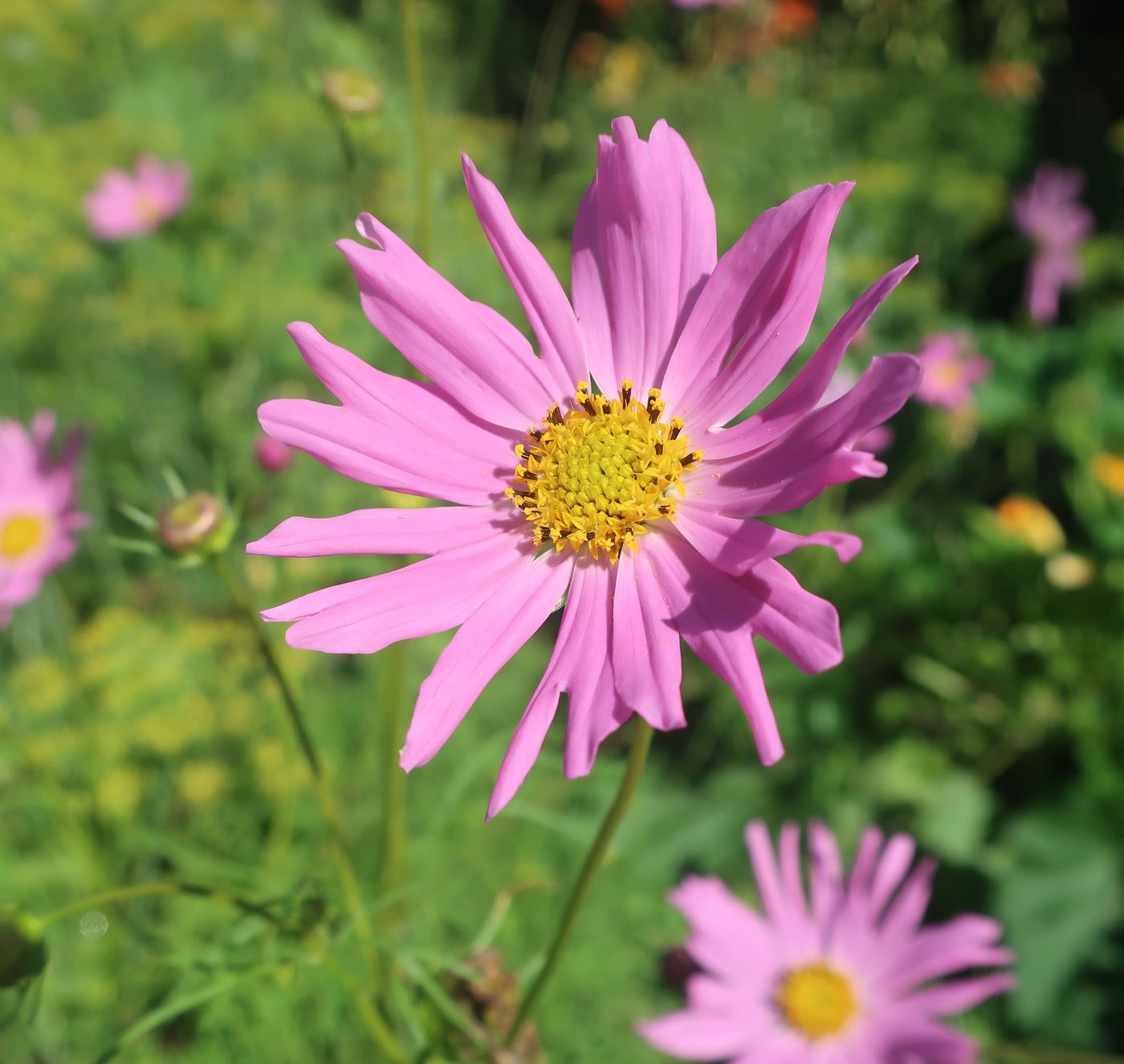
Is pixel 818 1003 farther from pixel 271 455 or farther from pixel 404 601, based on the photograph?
pixel 271 455

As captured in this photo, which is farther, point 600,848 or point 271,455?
point 271,455

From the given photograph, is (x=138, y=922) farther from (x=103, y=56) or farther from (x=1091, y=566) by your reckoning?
(x=103, y=56)

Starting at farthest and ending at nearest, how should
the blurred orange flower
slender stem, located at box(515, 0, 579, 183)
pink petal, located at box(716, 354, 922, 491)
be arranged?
the blurred orange flower
slender stem, located at box(515, 0, 579, 183)
pink petal, located at box(716, 354, 922, 491)

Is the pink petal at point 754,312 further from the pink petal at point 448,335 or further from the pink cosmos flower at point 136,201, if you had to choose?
the pink cosmos flower at point 136,201

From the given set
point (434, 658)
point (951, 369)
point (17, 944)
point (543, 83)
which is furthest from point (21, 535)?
point (543, 83)

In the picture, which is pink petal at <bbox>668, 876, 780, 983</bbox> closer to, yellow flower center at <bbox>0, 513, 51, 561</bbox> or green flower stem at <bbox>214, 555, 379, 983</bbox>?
green flower stem at <bbox>214, 555, 379, 983</bbox>

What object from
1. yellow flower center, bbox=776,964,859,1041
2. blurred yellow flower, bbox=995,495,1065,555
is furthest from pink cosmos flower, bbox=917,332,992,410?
yellow flower center, bbox=776,964,859,1041

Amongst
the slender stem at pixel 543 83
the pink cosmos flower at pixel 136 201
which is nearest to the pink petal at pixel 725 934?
the slender stem at pixel 543 83
